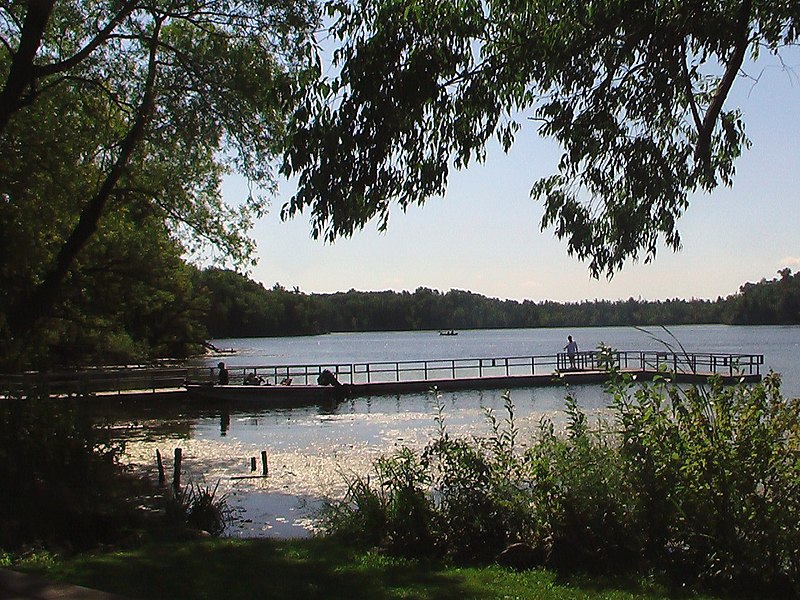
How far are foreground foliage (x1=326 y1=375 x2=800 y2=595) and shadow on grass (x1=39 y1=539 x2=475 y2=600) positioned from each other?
2.44 ft

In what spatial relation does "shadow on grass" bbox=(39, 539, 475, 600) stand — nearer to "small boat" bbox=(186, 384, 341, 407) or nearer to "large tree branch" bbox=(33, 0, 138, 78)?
"large tree branch" bbox=(33, 0, 138, 78)

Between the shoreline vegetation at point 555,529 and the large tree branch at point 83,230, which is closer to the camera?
the shoreline vegetation at point 555,529

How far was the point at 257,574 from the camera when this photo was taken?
6.82 meters

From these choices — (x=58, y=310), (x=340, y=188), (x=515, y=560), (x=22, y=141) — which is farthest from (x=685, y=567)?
(x=58, y=310)

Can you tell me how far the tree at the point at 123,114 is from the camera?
13156mm

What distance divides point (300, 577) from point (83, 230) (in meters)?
8.71

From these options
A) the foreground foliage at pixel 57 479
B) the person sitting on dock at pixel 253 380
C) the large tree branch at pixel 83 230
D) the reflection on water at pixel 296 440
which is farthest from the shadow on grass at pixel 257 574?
the person sitting on dock at pixel 253 380

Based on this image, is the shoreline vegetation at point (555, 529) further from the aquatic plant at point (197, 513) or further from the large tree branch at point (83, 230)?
the large tree branch at point (83, 230)

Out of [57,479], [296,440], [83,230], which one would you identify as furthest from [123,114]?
[296,440]

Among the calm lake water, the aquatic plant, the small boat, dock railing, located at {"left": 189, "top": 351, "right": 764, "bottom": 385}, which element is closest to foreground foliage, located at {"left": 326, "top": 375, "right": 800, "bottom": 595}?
the calm lake water

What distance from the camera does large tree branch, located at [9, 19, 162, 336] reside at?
519 inches

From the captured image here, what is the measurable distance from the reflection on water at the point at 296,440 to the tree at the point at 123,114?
3.48 meters

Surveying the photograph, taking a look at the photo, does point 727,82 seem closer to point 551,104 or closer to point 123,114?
point 551,104

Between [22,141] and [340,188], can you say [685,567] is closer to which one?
[340,188]
